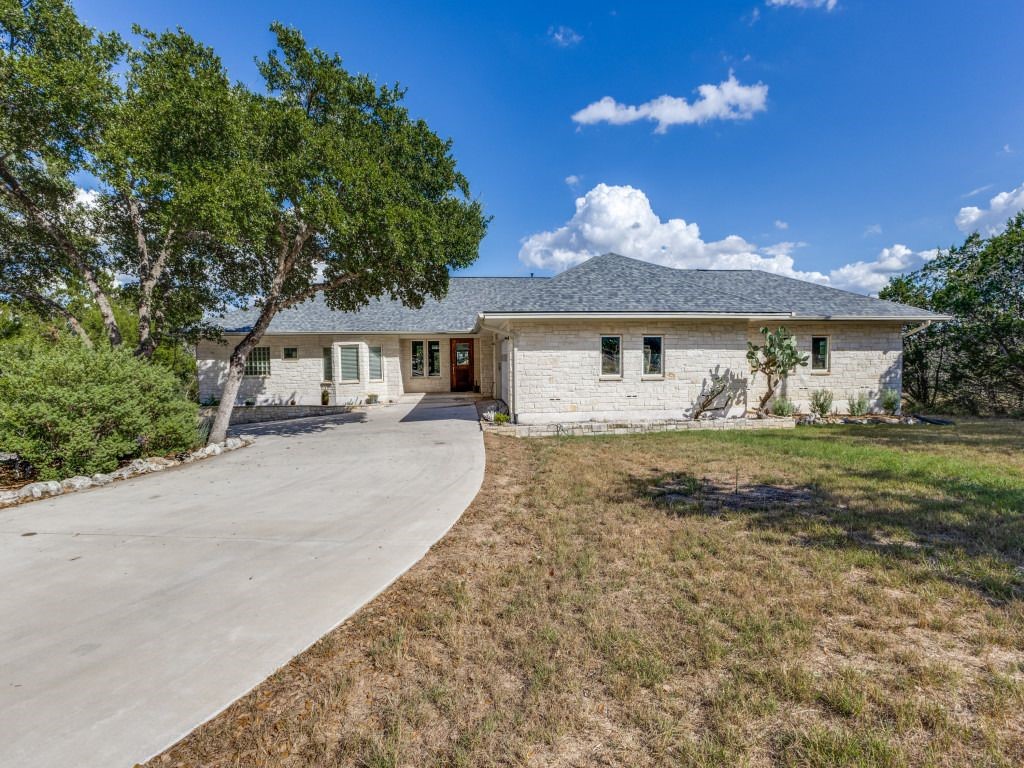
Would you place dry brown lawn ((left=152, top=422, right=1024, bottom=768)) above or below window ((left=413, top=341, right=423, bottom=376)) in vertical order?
below

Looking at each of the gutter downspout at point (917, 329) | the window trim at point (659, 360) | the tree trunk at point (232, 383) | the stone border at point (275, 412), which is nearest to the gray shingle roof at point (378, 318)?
the stone border at point (275, 412)

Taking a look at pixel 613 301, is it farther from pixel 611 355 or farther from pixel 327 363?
pixel 327 363

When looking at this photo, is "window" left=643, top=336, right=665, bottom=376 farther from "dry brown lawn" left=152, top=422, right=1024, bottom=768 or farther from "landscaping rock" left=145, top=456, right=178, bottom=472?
"landscaping rock" left=145, top=456, right=178, bottom=472

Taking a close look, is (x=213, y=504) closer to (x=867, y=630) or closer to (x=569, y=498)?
(x=569, y=498)

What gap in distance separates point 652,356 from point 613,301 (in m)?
1.82

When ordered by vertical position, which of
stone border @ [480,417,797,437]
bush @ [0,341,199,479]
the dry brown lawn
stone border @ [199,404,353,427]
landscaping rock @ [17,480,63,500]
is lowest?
the dry brown lawn

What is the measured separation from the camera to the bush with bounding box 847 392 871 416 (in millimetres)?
12805

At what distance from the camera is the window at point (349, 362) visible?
639 inches

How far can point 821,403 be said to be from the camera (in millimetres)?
12586

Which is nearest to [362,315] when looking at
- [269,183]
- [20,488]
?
[269,183]

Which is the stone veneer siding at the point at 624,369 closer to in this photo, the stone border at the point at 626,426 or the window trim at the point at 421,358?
the stone border at the point at 626,426

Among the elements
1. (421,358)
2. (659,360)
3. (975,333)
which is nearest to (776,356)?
(659,360)

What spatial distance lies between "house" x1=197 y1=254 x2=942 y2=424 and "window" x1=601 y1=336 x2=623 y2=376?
37 mm

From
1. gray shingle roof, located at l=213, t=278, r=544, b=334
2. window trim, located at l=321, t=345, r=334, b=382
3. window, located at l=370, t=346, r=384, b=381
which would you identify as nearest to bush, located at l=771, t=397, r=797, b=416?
gray shingle roof, located at l=213, t=278, r=544, b=334
